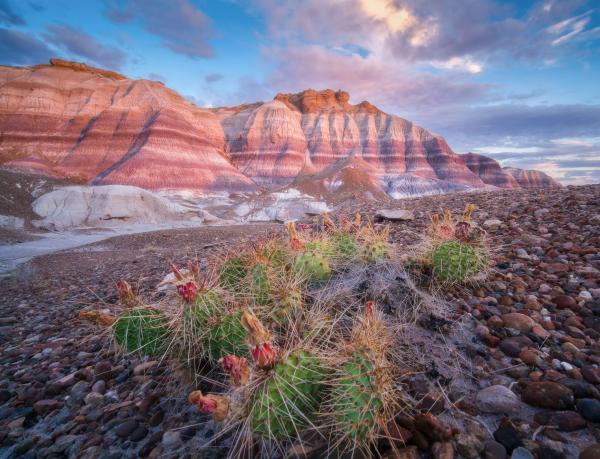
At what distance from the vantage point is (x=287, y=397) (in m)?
1.38

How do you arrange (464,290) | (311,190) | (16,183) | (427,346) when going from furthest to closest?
(311,190) → (16,183) → (464,290) → (427,346)

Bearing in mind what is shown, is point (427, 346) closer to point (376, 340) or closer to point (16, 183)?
point (376, 340)

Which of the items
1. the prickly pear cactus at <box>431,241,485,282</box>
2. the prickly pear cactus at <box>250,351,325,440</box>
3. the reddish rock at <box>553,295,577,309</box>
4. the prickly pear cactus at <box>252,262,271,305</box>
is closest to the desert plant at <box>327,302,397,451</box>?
the prickly pear cactus at <box>250,351,325,440</box>

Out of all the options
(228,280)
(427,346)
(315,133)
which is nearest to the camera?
(427,346)

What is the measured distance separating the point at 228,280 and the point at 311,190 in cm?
4195

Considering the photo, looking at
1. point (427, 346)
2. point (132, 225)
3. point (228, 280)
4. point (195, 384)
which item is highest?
point (228, 280)

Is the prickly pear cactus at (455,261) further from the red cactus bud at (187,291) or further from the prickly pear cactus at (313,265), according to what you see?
the red cactus bud at (187,291)

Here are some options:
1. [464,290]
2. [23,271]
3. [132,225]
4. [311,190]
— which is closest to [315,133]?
[311,190]

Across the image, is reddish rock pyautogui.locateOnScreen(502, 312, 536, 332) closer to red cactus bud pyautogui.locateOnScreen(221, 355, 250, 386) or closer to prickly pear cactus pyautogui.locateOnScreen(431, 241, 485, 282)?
prickly pear cactus pyautogui.locateOnScreen(431, 241, 485, 282)

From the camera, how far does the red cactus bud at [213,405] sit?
4.26 ft

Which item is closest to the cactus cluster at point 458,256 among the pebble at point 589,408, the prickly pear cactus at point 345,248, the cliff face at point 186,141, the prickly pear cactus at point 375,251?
the prickly pear cactus at point 375,251

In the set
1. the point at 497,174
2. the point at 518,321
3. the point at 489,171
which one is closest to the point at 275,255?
the point at 518,321

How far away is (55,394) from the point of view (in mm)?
2518

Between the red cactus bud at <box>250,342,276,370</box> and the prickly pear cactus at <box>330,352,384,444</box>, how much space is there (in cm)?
32
